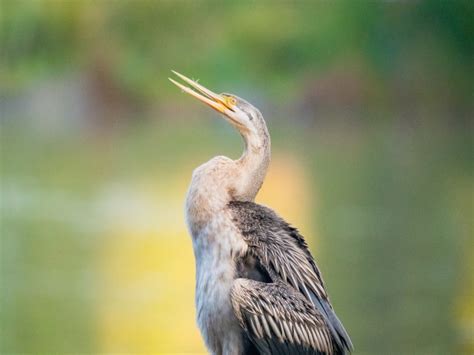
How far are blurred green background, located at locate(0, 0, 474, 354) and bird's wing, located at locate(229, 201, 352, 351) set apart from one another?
4778mm

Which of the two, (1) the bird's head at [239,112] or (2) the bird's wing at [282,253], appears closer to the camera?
(2) the bird's wing at [282,253]

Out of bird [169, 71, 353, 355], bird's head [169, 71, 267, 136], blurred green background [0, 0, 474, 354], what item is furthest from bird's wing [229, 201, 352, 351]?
blurred green background [0, 0, 474, 354]

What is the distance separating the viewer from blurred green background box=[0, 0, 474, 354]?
13.1m

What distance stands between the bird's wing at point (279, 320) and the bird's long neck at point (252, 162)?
0.46 meters

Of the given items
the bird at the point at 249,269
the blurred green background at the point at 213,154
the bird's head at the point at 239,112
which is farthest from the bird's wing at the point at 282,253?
the blurred green background at the point at 213,154

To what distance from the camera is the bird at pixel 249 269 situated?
246 inches

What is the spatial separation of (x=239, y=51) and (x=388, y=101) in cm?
467

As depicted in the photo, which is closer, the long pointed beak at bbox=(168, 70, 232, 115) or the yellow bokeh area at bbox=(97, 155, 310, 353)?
the long pointed beak at bbox=(168, 70, 232, 115)

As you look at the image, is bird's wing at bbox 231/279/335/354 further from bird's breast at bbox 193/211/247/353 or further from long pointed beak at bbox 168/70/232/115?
long pointed beak at bbox 168/70/232/115

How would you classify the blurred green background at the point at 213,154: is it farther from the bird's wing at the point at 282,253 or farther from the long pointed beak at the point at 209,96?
the long pointed beak at the point at 209,96

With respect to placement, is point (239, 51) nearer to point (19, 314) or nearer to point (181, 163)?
point (181, 163)

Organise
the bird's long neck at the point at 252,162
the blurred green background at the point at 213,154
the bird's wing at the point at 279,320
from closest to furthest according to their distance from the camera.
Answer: the bird's wing at the point at 279,320, the bird's long neck at the point at 252,162, the blurred green background at the point at 213,154

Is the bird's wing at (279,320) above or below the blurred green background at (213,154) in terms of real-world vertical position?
below

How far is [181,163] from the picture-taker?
2388 centimetres
